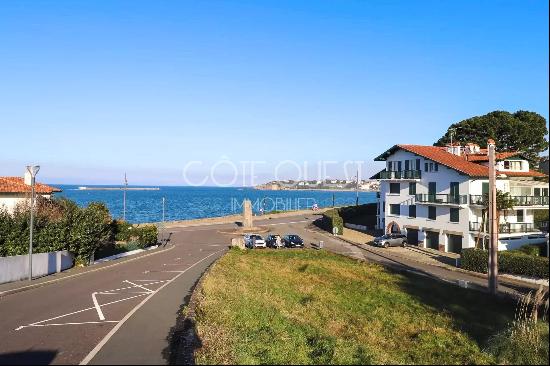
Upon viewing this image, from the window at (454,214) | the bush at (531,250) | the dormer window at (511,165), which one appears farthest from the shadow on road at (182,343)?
the dormer window at (511,165)

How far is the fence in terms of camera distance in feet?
91.1

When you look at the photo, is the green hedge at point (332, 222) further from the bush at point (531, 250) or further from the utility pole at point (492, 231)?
the utility pole at point (492, 231)

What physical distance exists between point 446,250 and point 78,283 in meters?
39.3

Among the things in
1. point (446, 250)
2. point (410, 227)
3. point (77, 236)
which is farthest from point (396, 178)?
point (77, 236)

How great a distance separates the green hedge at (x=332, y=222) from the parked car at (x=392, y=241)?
12.3 metres

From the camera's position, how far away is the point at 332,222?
6900cm

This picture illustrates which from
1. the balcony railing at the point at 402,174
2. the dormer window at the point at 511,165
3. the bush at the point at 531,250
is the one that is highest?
the dormer window at the point at 511,165

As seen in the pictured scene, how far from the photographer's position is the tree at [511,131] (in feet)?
244

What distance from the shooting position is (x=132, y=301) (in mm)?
22938

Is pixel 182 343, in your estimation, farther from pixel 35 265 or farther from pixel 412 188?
pixel 412 188

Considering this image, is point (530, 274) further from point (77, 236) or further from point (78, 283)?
point (77, 236)

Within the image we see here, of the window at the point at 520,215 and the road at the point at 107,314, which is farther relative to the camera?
the window at the point at 520,215

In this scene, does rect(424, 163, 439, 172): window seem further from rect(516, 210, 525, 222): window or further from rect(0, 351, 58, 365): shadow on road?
rect(0, 351, 58, 365): shadow on road

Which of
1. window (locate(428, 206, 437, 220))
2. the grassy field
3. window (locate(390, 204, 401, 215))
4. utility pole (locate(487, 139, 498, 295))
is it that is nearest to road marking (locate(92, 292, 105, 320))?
the grassy field
